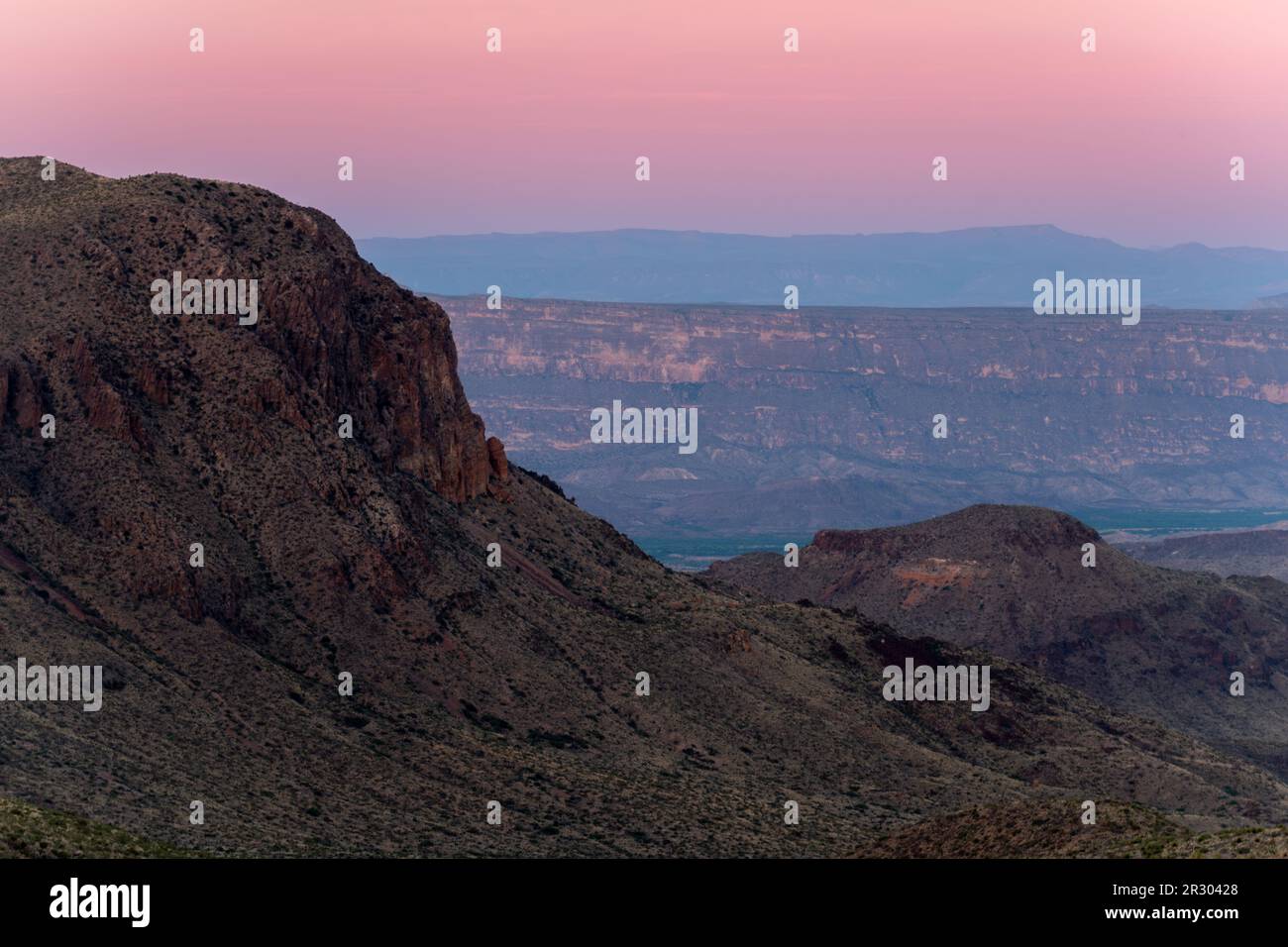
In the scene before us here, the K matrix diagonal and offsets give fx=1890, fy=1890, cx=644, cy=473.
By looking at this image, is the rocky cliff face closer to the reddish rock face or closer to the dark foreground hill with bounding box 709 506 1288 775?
the reddish rock face

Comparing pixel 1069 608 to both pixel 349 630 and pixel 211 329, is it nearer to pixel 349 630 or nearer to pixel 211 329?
pixel 349 630

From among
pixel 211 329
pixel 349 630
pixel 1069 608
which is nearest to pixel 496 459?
pixel 211 329

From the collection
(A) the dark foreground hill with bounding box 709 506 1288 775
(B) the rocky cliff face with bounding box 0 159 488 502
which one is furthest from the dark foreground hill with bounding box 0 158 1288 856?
(A) the dark foreground hill with bounding box 709 506 1288 775

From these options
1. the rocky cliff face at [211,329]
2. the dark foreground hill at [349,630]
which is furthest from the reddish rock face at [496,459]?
the rocky cliff face at [211,329]

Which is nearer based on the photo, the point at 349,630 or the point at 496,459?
the point at 349,630

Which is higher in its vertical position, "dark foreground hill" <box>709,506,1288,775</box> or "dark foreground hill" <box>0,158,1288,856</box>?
"dark foreground hill" <box>0,158,1288,856</box>

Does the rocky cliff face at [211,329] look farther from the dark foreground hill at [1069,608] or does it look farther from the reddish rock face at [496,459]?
the dark foreground hill at [1069,608]
